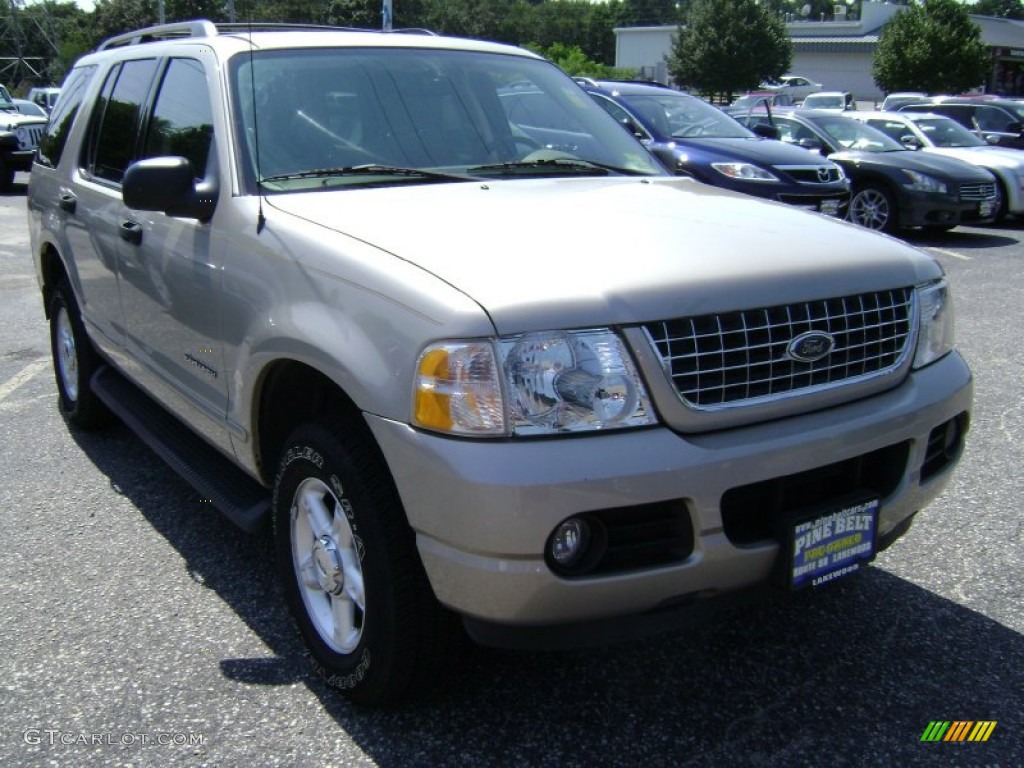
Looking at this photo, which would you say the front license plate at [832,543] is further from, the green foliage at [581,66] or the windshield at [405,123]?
the green foliage at [581,66]

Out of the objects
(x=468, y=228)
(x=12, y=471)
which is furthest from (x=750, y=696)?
(x=12, y=471)

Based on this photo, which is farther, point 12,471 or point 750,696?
point 12,471

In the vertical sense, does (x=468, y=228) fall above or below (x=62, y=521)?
above

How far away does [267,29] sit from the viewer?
13.8 feet

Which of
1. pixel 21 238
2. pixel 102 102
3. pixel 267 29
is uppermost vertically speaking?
pixel 267 29

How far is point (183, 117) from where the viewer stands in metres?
3.71

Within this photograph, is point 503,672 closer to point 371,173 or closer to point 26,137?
point 371,173

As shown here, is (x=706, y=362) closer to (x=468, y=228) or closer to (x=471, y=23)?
(x=468, y=228)

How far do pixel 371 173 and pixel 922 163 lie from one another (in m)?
10.5

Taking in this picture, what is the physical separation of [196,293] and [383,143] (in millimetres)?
806

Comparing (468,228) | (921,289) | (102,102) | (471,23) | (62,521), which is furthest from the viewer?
(471,23)

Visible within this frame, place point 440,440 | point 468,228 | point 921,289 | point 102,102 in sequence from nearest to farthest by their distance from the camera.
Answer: point 440,440, point 468,228, point 921,289, point 102,102

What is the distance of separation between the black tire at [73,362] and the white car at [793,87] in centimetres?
4015

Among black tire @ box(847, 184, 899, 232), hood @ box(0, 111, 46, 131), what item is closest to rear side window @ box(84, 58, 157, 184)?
A: black tire @ box(847, 184, 899, 232)
